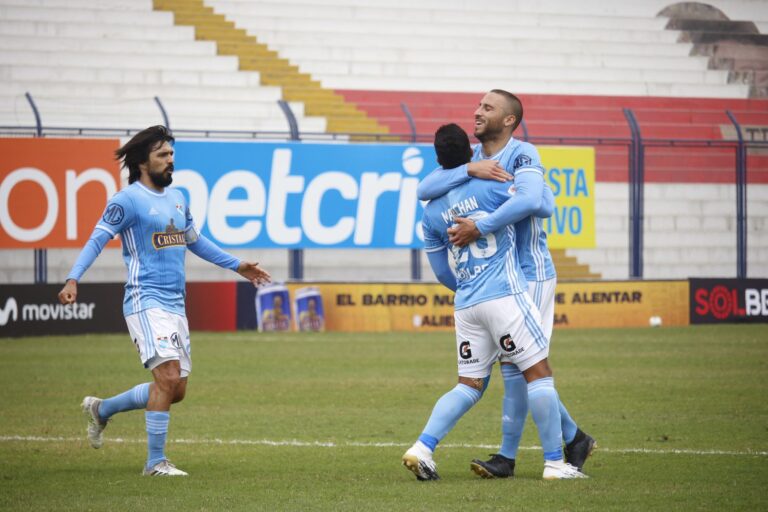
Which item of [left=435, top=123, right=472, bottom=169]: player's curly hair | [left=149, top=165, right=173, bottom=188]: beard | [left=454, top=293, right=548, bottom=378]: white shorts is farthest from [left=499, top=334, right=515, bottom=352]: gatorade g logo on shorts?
[left=149, top=165, right=173, bottom=188]: beard

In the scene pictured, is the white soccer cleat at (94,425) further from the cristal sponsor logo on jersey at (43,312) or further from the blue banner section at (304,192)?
the blue banner section at (304,192)

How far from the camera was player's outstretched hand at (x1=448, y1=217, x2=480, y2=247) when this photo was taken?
22.9ft

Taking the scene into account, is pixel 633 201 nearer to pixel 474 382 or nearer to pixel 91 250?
pixel 474 382

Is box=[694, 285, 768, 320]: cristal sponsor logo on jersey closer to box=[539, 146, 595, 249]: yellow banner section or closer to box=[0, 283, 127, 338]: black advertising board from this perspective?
box=[539, 146, 595, 249]: yellow banner section

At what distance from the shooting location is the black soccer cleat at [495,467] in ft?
23.9

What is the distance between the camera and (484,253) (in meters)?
7.10

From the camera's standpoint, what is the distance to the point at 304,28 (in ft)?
95.0

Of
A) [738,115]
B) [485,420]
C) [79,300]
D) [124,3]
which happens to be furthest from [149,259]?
[738,115]

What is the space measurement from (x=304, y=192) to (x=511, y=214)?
14.6 meters

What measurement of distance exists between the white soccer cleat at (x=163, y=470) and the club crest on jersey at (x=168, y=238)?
1.27 meters

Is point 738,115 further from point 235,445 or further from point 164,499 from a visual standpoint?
point 164,499

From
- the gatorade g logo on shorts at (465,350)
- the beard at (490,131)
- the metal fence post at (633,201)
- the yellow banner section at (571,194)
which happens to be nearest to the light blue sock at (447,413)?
the gatorade g logo on shorts at (465,350)

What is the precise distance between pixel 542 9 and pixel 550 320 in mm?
24914

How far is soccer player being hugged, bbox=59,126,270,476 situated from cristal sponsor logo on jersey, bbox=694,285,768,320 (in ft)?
51.2
